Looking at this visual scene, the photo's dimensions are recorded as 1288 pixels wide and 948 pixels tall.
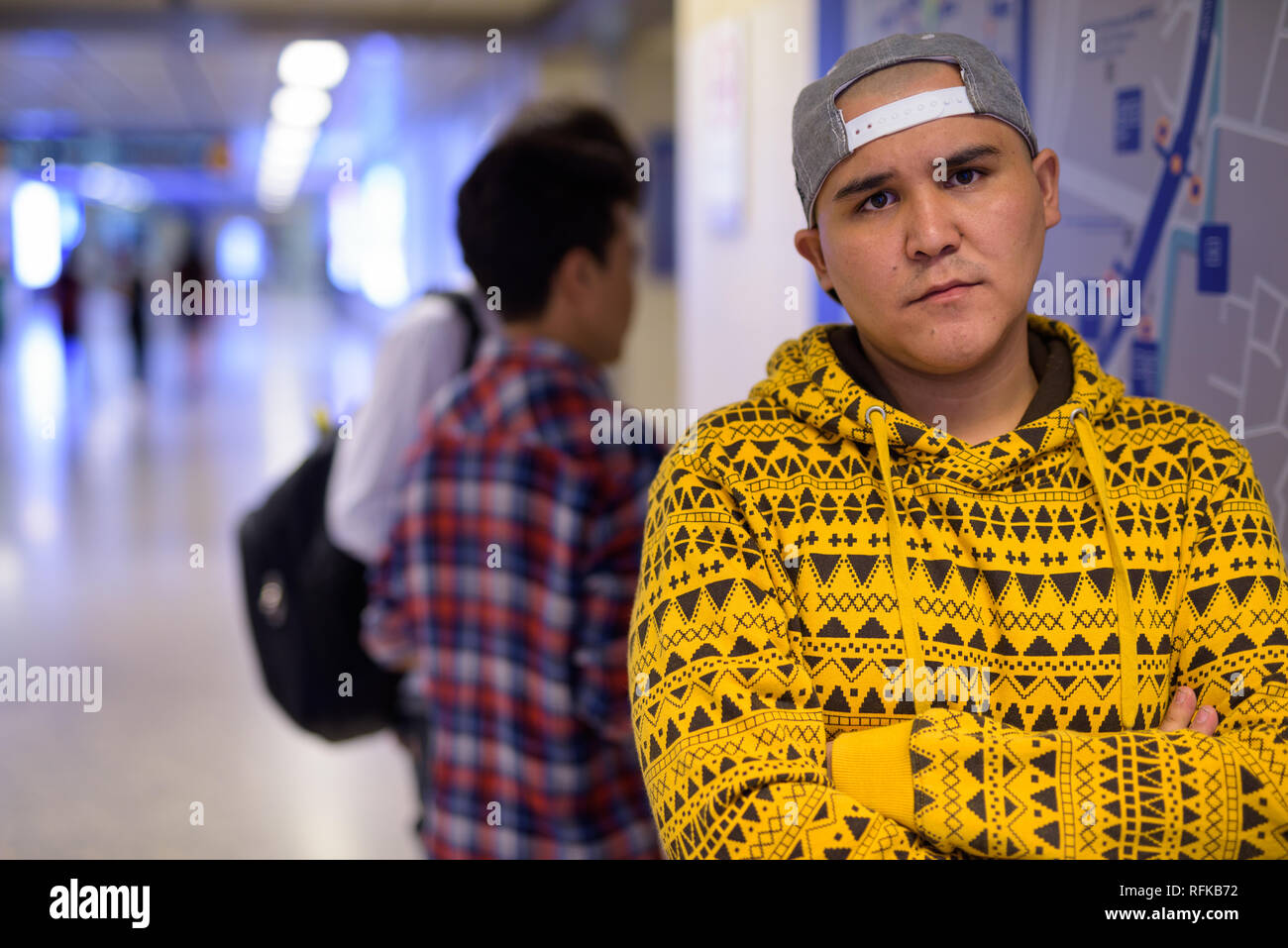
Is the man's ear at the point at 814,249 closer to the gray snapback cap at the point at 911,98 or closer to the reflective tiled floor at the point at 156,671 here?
the gray snapback cap at the point at 911,98

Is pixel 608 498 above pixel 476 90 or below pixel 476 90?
below

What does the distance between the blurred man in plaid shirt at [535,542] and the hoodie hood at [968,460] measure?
667 millimetres

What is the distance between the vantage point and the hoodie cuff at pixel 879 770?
120cm

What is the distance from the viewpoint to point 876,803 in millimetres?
1206

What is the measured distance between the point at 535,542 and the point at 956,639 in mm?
851

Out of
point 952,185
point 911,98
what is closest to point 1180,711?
point 952,185

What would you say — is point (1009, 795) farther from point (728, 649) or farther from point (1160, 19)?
point (1160, 19)

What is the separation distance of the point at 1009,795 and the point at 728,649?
0.32 meters

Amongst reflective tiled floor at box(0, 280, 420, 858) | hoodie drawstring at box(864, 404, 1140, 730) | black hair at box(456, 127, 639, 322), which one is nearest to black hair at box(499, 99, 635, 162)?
black hair at box(456, 127, 639, 322)

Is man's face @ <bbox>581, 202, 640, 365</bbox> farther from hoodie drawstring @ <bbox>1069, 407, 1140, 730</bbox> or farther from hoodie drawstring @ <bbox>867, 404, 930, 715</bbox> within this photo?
hoodie drawstring @ <bbox>1069, 407, 1140, 730</bbox>

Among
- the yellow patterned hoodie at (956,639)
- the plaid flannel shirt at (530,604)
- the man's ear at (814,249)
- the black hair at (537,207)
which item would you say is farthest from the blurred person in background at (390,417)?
the yellow patterned hoodie at (956,639)

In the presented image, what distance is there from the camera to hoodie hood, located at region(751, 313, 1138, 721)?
1276 mm
